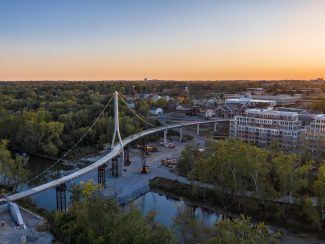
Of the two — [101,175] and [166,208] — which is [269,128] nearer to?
[166,208]

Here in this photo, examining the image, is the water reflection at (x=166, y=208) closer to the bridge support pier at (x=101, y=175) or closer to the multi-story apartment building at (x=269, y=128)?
the bridge support pier at (x=101, y=175)

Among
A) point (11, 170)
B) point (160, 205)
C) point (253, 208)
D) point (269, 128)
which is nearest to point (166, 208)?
point (160, 205)

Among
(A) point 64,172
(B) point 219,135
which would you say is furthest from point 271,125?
(A) point 64,172

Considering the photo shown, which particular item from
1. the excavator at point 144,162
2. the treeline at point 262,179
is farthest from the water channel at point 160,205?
the excavator at point 144,162

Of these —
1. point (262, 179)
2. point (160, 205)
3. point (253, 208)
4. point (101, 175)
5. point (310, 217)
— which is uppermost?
point (262, 179)

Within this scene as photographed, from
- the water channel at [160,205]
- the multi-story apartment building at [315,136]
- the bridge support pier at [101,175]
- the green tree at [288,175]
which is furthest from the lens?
the multi-story apartment building at [315,136]

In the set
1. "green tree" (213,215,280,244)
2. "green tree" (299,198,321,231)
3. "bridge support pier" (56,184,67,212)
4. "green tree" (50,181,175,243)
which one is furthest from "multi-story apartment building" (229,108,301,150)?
"green tree" (213,215,280,244)
